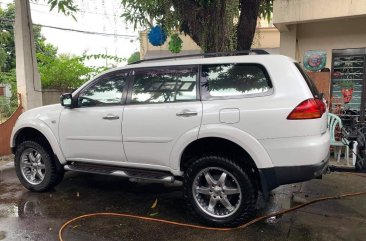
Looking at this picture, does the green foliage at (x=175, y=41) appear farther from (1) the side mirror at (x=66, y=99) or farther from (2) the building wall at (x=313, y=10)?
(1) the side mirror at (x=66, y=99)

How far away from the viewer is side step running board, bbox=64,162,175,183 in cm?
438

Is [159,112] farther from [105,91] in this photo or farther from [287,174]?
[287,174]

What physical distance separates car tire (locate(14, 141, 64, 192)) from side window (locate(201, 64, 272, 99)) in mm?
2480

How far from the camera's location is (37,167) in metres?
5.38

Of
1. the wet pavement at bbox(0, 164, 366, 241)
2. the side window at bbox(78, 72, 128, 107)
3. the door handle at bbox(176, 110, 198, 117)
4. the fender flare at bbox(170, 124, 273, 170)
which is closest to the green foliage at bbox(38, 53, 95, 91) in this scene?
the wet pavement at bbox(0, 164, 366, 241)

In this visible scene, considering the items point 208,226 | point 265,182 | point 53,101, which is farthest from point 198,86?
point 53,101

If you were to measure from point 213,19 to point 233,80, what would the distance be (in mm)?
2739

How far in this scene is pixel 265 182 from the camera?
3.79 metres

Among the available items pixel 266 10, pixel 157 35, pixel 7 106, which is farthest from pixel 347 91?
pixel 7 106

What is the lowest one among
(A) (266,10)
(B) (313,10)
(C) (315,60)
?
(C) (315,60)

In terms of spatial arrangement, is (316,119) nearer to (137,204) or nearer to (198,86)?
(198,86)

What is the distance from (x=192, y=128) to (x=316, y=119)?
1271 mm

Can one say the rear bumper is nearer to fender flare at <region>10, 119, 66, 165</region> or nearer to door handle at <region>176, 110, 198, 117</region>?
door handle at <region>176, 110, 198, 117</region>

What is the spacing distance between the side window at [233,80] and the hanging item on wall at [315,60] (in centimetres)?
582
